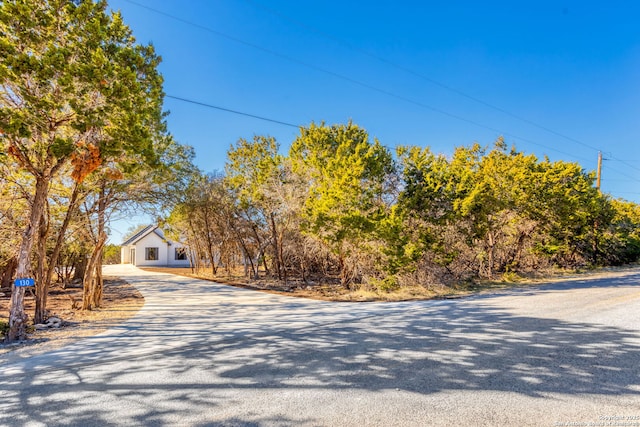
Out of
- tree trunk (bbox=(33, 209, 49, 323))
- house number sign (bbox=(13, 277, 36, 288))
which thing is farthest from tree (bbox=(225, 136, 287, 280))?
house number sign (bbox=(13, 277, 36, 288))

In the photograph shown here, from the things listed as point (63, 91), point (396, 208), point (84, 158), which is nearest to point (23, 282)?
point (84, 158)

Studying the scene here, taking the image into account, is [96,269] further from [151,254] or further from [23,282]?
[151,254]

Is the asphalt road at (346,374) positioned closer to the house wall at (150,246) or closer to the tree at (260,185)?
the tree at (260,185)

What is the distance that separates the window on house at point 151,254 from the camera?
112 feet

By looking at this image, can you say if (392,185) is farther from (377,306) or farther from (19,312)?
(19,312)

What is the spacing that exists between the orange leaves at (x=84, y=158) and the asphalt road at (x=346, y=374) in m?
3.39

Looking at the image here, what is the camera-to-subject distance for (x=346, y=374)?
12.9ft

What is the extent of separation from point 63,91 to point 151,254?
32116 mm

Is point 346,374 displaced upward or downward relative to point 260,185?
downward

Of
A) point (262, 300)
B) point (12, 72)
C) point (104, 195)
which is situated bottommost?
point (262, 300)

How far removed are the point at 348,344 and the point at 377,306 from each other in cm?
435

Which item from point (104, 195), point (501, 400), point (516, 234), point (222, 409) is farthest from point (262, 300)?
point (516, 234)

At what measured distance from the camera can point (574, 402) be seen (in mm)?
3123

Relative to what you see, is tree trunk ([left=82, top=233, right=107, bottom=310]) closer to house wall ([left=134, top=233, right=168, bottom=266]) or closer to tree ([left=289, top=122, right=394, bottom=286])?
tree ([left=289, top=122, right=394, bottom=286])
